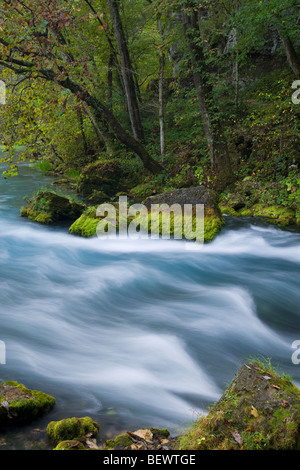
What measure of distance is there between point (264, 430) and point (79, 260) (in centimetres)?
626

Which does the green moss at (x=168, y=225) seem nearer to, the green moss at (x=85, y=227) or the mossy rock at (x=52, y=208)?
the green moss at (x=85, y=227)

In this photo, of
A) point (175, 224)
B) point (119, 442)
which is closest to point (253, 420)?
point (119, 442)

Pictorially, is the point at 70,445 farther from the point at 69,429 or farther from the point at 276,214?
the point at 276,214

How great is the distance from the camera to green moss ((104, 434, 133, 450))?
8.61 ft

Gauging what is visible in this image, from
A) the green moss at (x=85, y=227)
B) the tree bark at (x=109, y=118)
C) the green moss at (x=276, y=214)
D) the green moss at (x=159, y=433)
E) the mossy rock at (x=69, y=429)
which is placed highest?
the tree bark at (x=109, y=118)

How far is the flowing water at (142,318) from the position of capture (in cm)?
374

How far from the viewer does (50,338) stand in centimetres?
504

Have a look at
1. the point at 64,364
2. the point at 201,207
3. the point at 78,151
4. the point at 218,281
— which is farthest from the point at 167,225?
the point at 78,151

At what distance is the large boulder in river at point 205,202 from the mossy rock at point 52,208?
3.48m

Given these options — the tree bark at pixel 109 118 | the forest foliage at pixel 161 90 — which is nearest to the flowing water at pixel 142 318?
the forest foliage at pixel 161 90

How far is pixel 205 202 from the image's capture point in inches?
334

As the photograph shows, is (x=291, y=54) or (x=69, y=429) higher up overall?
(x=291, y=54)

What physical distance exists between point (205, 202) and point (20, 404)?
21.3 ft

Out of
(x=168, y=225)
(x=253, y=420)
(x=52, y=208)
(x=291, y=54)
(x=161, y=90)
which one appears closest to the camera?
(x=253, y=420)
